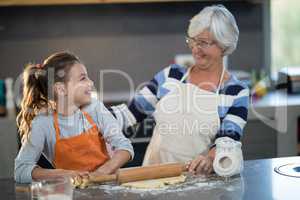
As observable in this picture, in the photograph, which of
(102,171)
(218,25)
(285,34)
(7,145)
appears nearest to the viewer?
(102,171)

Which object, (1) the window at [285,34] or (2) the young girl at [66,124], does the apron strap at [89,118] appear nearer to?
(2) the young girl at [66,124]

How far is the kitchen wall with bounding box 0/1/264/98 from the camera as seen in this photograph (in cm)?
324

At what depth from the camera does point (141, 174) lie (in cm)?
170

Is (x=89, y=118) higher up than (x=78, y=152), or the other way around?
(x=89, y=118)

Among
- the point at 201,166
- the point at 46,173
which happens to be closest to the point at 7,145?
the point at 46,173

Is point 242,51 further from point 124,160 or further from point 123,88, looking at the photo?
point 124,160

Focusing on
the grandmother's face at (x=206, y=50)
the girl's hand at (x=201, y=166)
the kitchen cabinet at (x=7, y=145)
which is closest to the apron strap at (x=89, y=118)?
the girl's hand at (x=201, y=166)

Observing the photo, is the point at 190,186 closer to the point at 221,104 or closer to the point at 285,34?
the point at 221,104

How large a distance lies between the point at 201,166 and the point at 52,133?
522 mm

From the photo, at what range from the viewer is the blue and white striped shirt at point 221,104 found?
6.69 feet

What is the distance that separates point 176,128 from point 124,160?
410 millimetres

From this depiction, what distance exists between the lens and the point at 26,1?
9.73 feet

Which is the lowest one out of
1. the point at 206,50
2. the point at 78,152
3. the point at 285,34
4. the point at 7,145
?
the point at 7,145

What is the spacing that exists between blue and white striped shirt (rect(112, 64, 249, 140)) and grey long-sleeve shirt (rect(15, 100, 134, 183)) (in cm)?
22
